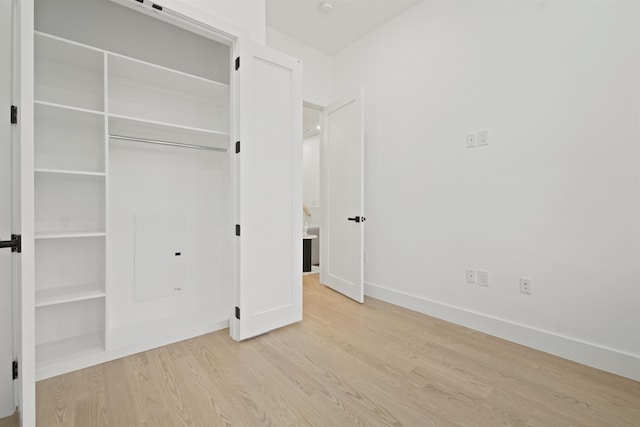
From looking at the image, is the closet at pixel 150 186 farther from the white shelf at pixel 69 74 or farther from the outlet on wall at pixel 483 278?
the outlet on wall at pixel 483 278

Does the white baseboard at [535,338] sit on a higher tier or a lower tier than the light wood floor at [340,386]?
higher

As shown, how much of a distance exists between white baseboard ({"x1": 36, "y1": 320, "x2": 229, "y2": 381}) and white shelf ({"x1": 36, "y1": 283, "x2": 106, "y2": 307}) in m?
0.36

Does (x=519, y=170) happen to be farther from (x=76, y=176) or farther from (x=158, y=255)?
(x=76, y=176)

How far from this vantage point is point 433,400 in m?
1.52

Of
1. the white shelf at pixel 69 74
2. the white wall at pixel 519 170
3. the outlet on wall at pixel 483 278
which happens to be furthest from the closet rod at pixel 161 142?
the outlet on wall at pixel 483 278

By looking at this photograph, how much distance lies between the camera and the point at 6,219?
1.42 meters

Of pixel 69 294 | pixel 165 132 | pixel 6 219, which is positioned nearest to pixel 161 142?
pixel 165 132

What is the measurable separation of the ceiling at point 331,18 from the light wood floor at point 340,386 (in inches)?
121

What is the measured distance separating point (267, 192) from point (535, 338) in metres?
2.23

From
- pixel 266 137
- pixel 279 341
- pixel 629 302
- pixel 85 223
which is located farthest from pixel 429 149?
pixel 85 223

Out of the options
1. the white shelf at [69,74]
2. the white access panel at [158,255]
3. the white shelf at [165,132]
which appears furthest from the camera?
the white access panel at [158,255]

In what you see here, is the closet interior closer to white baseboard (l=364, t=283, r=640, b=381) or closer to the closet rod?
the closet rod

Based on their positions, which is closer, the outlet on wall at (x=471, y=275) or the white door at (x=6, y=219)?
the white door at (x=6, y=219)

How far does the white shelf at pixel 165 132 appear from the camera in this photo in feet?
7.00
